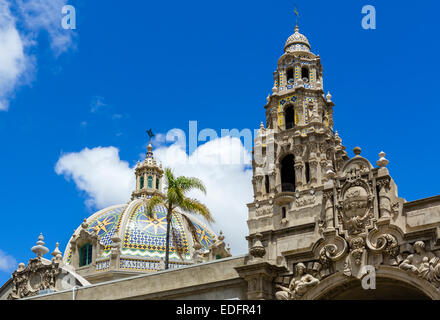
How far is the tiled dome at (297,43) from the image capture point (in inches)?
2292

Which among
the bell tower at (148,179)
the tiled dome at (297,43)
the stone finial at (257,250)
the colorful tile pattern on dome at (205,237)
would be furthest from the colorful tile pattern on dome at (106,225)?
the stone finial at (257,250)

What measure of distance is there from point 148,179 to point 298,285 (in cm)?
4181

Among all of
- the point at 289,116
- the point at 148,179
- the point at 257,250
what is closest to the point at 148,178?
the point at 148,179

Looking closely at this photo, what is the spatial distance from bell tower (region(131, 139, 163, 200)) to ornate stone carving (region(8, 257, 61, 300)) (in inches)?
1169

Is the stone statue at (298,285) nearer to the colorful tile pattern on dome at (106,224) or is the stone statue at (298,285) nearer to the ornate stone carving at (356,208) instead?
the ornate stone carving at (356,208)

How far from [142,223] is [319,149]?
46.1ft

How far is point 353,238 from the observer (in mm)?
21859

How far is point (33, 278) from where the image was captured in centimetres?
3158

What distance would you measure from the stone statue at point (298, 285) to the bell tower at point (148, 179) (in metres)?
39.5

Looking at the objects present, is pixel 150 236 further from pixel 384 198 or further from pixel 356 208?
pixel 384 198

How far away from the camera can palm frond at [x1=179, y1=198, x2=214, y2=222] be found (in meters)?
33.7

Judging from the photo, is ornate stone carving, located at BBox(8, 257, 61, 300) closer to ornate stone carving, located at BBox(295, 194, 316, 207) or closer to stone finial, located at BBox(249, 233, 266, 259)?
stone finial, located at BBox(249, 233, 266, 259)
